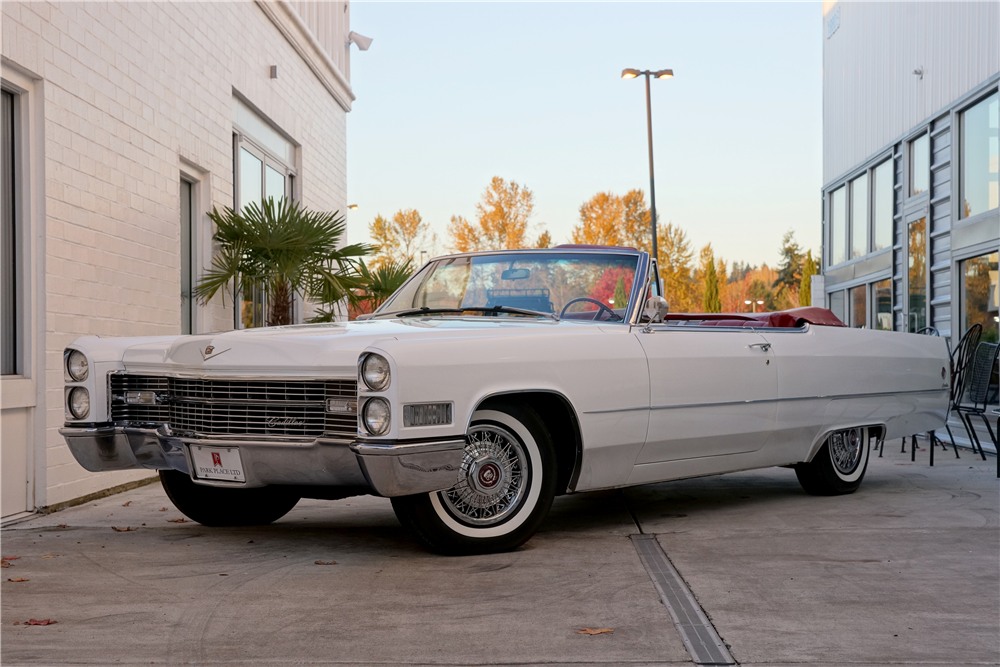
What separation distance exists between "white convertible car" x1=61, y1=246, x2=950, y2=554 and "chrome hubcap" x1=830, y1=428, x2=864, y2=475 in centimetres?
6

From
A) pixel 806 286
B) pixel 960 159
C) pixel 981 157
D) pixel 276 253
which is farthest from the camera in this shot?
pixel 806 286

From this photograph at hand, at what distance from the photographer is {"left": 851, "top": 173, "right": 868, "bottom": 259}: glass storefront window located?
17547mm

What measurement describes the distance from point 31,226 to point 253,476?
10.3 feet

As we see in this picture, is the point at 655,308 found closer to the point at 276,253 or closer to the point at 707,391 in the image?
the point at 707,391

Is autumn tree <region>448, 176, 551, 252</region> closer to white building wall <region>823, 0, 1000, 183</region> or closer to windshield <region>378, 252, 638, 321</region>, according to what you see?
white building wall <region>823, 0, 1000, 183</region>

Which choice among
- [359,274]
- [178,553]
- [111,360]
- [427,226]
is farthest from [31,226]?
[427,226]

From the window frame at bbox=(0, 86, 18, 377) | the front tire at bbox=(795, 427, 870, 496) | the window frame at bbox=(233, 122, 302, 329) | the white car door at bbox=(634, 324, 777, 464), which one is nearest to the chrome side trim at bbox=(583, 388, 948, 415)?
the white car door at bbox=(634, 324, 777, 464)

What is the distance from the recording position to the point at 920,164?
14.3 meters

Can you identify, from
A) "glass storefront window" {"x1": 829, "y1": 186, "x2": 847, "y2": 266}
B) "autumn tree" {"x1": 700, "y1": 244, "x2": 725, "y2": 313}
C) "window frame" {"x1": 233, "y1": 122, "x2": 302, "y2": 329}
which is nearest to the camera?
"window frame" {"x1": 233, "y1": 122, "x2": 302, "y2": 329}

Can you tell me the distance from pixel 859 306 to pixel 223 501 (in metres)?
14.7

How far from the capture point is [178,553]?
5.04 meters

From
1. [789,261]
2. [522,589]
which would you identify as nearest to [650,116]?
[522,589]

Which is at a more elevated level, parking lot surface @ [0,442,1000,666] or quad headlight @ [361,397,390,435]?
quad headlight @ [361,397,390,435]

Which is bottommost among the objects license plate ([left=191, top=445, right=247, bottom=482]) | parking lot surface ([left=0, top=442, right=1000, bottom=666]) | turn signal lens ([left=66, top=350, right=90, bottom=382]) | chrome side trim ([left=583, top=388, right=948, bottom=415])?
parking lot surface ([left=0, top=442, right=1000, bottom=666])
